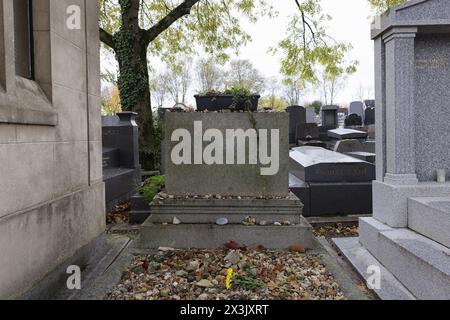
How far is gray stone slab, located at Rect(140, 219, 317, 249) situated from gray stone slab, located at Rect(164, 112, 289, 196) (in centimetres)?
59

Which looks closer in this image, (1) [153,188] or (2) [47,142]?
(2) [47,142]

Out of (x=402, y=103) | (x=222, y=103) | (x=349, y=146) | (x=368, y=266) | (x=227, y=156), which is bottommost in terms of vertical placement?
(x=368, y=266)

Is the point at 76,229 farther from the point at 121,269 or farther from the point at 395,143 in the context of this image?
the point at 395,143

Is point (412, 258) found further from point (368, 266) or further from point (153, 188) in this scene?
point (153, 188)

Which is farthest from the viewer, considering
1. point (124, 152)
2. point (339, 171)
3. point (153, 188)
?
point (124, 152)

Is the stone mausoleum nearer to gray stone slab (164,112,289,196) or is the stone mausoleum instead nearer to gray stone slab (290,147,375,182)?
gray stone slab (164,112,289,196)

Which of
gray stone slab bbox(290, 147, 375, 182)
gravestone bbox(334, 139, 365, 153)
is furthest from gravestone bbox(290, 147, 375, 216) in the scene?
gravestone bbox(334, 139, 365, 153)

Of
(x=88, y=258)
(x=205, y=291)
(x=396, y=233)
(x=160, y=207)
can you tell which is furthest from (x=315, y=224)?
(x=88, y=258)

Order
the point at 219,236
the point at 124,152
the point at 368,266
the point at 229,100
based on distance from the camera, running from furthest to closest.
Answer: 1. the point at 124,152
2. the point at 229,100
3. the point at 219,236
4. the point at 368,266

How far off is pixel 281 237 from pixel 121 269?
206 centimetres

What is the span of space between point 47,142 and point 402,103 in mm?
4078

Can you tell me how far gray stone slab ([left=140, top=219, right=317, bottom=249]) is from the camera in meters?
4.97

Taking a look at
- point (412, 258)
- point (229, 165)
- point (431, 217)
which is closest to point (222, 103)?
point (229, 165)

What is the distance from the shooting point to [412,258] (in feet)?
11.9
